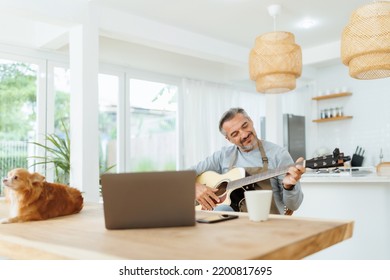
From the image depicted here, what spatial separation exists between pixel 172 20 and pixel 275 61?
1.33 m

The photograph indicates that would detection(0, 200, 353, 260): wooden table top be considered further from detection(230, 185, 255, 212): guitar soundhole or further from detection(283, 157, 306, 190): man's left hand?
detection(230, 185, 255, 212): guitar soundhole

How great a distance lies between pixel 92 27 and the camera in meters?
3.67

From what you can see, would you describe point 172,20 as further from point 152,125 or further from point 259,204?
point 259,204

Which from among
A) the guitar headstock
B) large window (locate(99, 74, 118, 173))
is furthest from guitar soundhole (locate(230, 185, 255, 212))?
large window (locate(99, 74, 118, 173))

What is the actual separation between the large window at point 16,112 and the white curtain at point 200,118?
210 cm

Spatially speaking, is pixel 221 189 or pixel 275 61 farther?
pixel 275 61

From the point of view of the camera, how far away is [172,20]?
424 centimetres

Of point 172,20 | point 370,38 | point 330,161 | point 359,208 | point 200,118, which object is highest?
point 172,20

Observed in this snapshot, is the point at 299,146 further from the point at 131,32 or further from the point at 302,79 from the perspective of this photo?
the point at 131,32

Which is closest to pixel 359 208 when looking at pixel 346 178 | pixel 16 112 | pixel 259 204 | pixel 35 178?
pixel 346 178

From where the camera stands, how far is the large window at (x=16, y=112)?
4.16m

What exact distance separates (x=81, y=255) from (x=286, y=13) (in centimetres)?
394

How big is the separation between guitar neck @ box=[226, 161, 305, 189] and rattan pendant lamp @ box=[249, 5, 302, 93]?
181cm

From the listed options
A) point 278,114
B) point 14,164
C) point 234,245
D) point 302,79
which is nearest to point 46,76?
point 14,164
